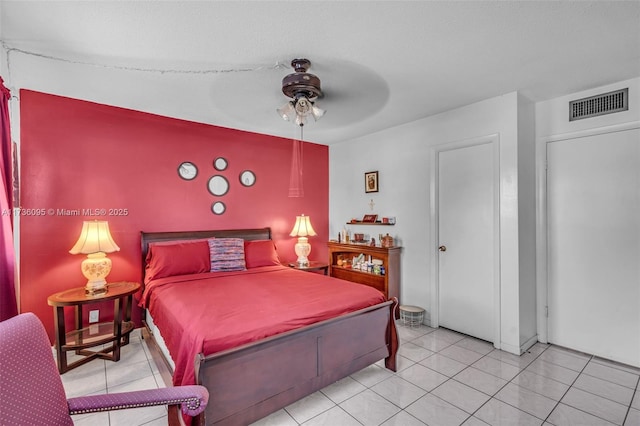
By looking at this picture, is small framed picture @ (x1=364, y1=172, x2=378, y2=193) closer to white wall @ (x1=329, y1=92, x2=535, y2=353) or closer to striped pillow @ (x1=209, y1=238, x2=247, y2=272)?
white wall @ (x1=329, y1=92, x2=535, y2=353)

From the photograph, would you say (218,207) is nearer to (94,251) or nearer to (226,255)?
(226,255)

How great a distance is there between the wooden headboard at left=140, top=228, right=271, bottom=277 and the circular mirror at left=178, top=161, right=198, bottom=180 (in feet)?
2.28

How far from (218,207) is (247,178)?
1.94 ft

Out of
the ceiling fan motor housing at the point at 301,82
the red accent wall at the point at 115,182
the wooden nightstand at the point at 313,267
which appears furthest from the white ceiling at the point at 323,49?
the wooden nightstand at the point at 313,267

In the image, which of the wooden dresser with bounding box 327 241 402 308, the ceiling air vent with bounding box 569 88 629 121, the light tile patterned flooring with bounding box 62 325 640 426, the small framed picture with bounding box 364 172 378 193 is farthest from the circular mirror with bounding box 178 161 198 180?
the ceiling air vent with bounding box 569 88 629 121

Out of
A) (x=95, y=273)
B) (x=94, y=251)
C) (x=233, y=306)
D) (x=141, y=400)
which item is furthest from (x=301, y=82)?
(x=95, y=273)

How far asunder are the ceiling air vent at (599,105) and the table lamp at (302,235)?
3249 mm

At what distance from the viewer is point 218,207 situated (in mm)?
4004

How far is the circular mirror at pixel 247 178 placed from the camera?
4223mm

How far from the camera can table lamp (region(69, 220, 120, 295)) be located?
2.73 metres

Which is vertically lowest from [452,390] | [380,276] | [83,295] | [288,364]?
[452,390]

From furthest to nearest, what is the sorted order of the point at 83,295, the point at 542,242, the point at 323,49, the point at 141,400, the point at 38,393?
the point at 542,242 → the point at 83,295 → the point at 323,49 → the point at 141,400 → the point at 38,393

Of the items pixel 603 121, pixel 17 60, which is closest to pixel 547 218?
pixel 603 121

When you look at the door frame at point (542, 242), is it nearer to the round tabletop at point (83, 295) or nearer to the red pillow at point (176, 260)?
the red pillow at point (176, 260)
